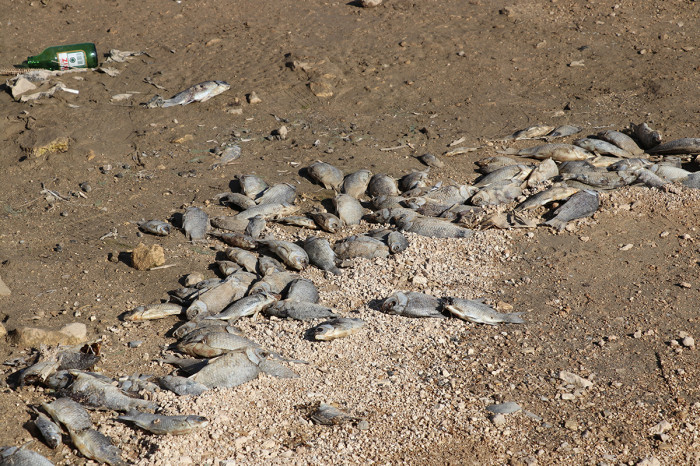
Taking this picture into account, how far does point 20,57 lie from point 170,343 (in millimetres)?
6244

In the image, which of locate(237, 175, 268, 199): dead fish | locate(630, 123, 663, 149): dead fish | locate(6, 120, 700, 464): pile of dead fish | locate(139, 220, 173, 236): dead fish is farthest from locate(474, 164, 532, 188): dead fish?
locate(139, 220, 173, 236): dead fish

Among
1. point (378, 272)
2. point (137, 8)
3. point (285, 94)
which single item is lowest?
point (378, 272)

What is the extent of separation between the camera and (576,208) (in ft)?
18.6

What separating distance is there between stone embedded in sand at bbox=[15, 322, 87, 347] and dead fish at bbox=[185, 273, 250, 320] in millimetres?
769

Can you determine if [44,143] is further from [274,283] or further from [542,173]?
[542,173]

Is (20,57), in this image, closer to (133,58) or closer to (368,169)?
(133,58)

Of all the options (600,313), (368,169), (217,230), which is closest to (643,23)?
(368,169)

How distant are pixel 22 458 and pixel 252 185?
11.3 feet

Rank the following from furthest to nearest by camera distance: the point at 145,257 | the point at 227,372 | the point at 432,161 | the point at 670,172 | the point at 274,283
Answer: the point at 432,161, the point at 670,172, the point at 145,257, the point at 274,283, the point at 227,372

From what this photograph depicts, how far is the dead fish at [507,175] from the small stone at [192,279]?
116 inches

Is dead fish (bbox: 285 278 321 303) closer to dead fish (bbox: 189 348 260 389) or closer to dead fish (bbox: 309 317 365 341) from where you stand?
dead fish (bbox: 309 317 365 341)

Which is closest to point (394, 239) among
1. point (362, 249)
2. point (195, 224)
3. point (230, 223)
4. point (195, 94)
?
point (362, 249)

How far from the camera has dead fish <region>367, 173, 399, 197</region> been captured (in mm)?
6215

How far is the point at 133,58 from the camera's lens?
8.59 m
